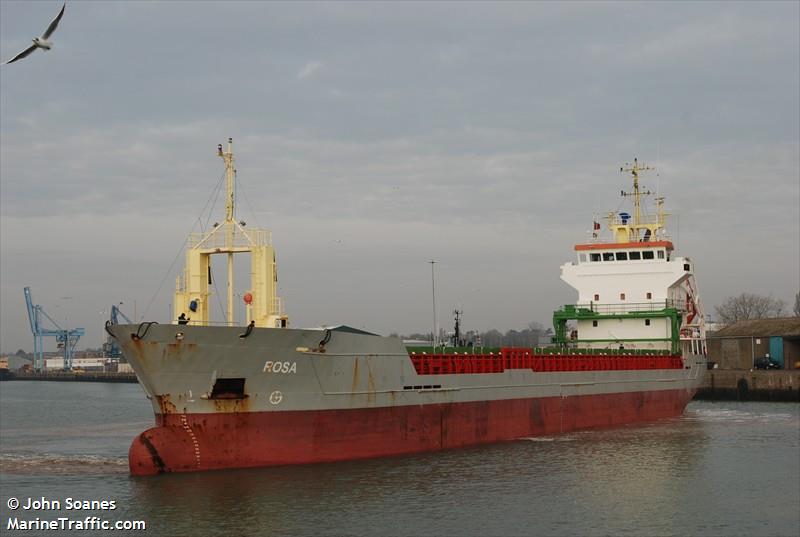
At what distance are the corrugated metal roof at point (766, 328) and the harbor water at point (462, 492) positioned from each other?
36272 millimetres

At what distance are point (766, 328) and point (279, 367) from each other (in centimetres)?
5201

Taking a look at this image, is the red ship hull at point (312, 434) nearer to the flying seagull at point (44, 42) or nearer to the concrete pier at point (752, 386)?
the flying seagull at point (44, 42)

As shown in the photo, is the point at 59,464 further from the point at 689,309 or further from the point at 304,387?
the point at 689,309

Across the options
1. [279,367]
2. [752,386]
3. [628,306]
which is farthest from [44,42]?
[752,386]

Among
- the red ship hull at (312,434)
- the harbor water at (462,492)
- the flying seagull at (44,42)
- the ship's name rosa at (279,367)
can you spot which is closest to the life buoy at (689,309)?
the harbor water at (462,492)

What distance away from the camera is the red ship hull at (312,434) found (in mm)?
19469

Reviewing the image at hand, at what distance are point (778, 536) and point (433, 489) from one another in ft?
22.6

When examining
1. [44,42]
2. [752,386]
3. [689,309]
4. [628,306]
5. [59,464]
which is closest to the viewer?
[44,42]

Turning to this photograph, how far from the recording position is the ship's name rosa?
19.9 m

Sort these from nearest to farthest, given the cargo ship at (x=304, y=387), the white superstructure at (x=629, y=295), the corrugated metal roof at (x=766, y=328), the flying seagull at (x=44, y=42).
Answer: the flying seagull at (x=44, y=42)
the cargo ship at (x=304, y=387)
the white superstructure at (x=629, y=295)
the corrugated metal roof at (x=766, y=328)

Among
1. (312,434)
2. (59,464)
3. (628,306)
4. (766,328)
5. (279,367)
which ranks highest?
(628,306)

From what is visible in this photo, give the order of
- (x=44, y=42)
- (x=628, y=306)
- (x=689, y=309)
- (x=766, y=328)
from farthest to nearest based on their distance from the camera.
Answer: (x=766, y=328) → (x=689, y=309) → (x=628, y=306) → (x=44, y=42)

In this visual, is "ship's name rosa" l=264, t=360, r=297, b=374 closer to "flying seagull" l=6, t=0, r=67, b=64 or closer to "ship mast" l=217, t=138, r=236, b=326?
"ship mast" l=217, t=138, r=236, b=326

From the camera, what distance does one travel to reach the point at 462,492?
59.9 feet
